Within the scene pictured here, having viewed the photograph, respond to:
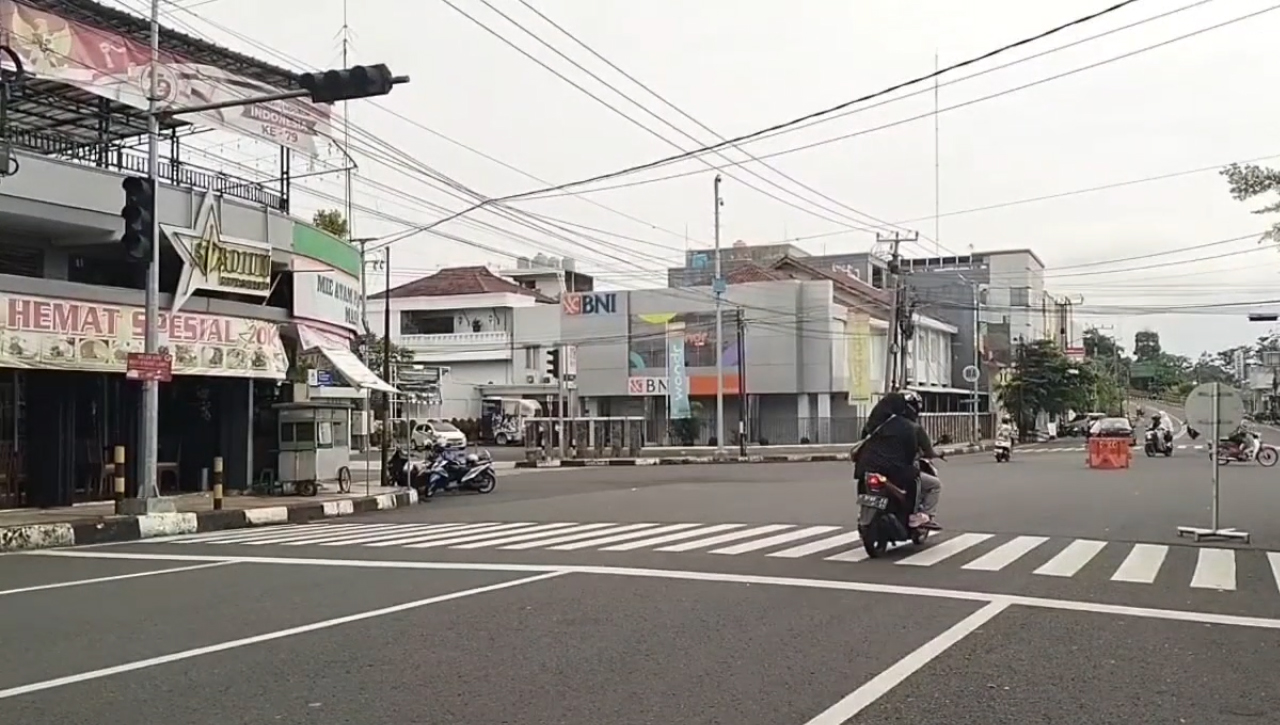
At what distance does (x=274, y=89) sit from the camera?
24.9 m

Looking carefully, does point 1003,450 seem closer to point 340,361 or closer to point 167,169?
point 340,361

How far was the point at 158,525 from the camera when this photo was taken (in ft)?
59.0

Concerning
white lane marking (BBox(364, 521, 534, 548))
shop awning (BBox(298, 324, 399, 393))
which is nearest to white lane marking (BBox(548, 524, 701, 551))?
A: white lane marking (BBox(364, 521, 534, 548))

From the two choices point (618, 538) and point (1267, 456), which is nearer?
point (618, 538)

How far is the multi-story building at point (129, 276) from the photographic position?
19.5m

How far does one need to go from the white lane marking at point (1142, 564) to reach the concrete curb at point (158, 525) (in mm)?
13904

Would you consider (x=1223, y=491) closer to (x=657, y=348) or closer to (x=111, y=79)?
(x=111, y=79)

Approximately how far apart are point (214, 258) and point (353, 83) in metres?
8.62

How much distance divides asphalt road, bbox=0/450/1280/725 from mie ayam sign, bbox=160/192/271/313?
6.51m

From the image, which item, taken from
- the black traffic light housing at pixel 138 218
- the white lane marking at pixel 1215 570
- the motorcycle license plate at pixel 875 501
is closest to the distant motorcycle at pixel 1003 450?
the white lane marking at pixel 1215 570

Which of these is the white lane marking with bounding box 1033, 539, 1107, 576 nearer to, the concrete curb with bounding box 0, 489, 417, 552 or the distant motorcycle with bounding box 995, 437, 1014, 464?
the concrete curb with bounding box 0, 489, 417, 552

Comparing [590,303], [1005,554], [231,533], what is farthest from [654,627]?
[590,303]

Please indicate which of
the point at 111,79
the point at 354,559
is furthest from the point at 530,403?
the point at 354,559

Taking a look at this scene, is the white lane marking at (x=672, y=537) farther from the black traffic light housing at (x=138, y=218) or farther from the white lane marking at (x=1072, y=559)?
the black traffic light housing at (x=138, y=218)
